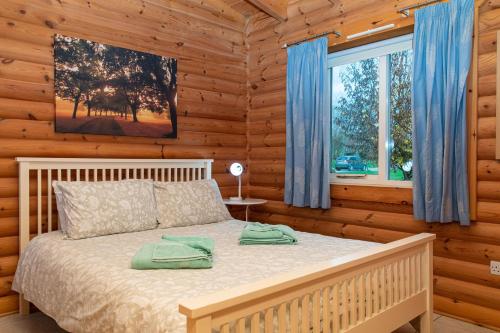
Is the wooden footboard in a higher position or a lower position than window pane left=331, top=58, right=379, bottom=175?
lower

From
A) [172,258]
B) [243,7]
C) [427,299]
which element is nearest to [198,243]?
[172,258]

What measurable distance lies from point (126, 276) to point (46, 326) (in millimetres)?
1300

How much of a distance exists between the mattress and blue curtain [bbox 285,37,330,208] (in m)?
0.91

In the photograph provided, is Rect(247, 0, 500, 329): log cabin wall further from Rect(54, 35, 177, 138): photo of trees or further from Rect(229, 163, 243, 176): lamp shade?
Rect(54, 35, 177, 138): photo of trees

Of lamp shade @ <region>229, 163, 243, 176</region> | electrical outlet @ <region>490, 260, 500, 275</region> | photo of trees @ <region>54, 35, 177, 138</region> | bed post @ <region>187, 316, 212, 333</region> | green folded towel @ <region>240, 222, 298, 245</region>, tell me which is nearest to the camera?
bed post @ <region>187, 316, 212, 333</region>

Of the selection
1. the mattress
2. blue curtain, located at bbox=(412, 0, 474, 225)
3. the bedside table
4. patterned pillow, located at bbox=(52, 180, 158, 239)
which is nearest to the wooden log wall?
the bedside table

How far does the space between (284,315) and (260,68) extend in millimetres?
3211

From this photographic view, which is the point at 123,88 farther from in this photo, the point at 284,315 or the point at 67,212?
the point at 284,315

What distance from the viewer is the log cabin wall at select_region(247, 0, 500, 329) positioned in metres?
2.59

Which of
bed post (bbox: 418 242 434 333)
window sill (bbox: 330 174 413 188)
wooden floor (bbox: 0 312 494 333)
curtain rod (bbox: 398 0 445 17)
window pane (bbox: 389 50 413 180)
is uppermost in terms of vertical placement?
curtain rod (bbox: 398 0 445 17)

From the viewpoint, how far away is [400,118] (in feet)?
10.7

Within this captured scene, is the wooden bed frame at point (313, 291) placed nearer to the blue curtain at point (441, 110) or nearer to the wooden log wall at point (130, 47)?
the wooden log wall at point (130, 47)

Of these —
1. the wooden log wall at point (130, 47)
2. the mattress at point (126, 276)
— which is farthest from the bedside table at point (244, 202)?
the mattress at point (126, 276)

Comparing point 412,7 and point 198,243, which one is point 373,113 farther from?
point 198,243
